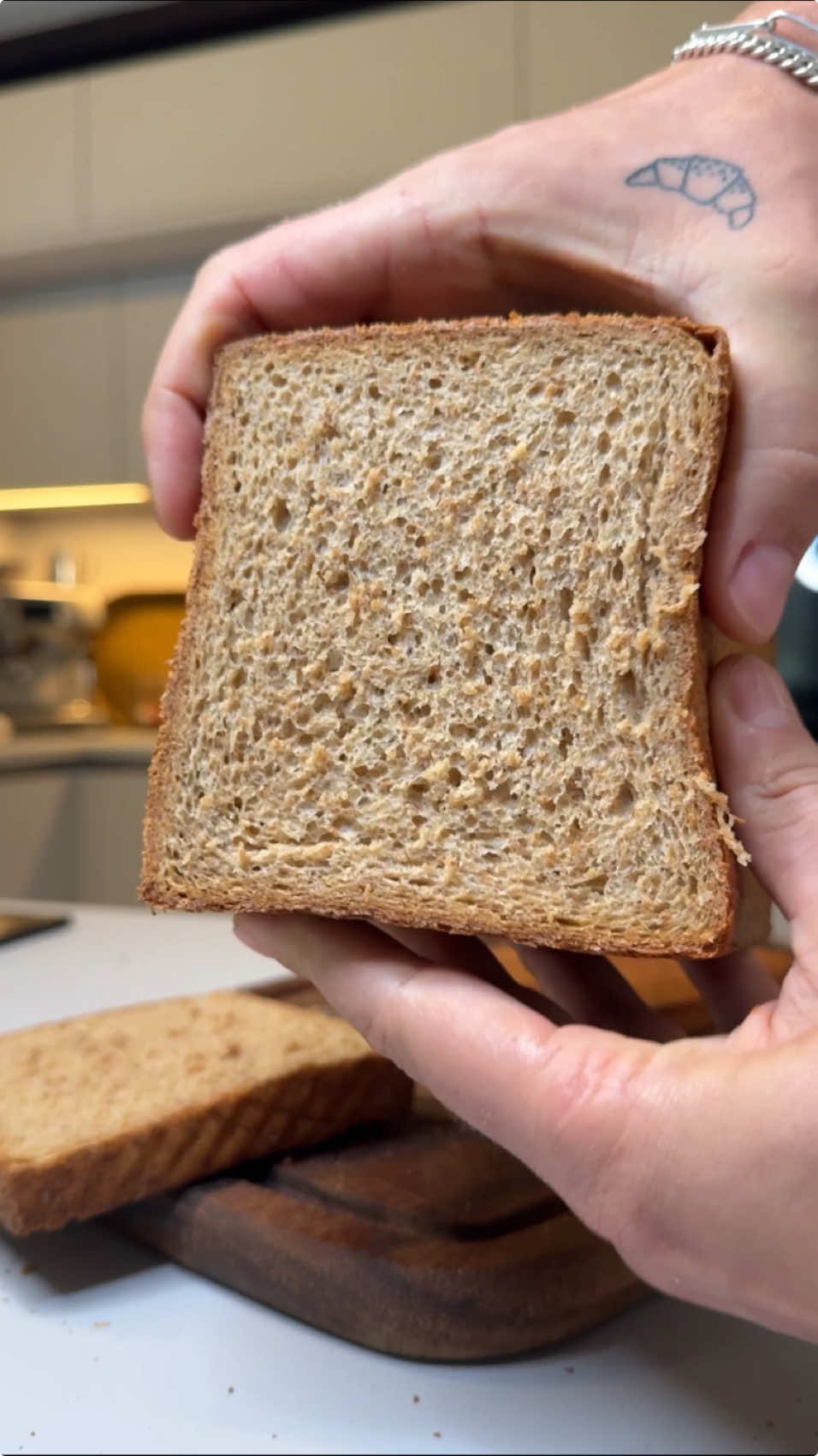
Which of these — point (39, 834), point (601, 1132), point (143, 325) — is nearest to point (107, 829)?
point (39, 834)

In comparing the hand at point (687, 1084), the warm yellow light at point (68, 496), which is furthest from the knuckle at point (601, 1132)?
the warm yellow light at point (68, 496)

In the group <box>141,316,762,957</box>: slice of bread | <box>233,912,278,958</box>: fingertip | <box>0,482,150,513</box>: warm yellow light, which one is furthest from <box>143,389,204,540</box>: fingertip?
<box>0,482,150,513</box>: warm yellow light

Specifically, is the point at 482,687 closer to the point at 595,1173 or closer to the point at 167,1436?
the point at 595,1173

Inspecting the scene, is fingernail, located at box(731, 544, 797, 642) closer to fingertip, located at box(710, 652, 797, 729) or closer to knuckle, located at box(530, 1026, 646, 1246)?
fingertip, located at box(710, 652, 797, 729)

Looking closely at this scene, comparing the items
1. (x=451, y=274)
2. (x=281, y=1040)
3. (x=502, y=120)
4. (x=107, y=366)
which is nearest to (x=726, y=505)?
(x=451, y=274)

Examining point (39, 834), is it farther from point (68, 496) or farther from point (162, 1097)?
point (162, 1097)

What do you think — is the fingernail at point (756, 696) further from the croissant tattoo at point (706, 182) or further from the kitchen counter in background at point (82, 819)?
the kitchen counter in background at point (82, 819)

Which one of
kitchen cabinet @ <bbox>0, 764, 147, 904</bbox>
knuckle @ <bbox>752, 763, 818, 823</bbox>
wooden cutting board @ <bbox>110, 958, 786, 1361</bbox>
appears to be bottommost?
kitchen cabinet @ <bbox>0, 764, 147, 904</bbox>
